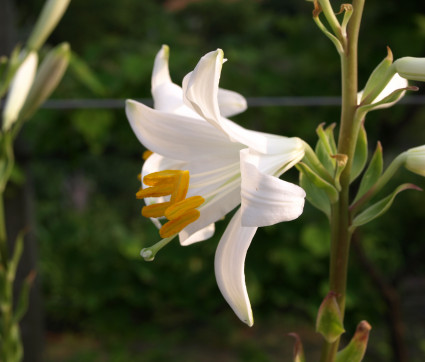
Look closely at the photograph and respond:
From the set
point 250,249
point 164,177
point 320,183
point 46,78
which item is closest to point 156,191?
point 164,177

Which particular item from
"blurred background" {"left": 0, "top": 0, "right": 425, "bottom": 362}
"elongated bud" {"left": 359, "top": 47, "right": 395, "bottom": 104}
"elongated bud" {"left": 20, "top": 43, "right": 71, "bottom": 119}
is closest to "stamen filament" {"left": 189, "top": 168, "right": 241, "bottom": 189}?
"elongated bud" {"left": 359, "top": 47, "right": 395, "bottom": 104}

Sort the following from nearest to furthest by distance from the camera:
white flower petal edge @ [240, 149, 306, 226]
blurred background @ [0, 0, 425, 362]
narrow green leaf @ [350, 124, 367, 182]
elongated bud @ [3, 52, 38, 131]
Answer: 1. white flower petal edge @ [240, 149, 306, 226]
2. narrow green leaf @ [350, 124, 367, 182]
3. elongated bud @ [3, 52, 38, 131]
4. blurred background @ [0, 0, 425, 362]

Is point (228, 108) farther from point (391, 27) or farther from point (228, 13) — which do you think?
point (228, 13)

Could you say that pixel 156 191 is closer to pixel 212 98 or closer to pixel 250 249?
pixel 212 98

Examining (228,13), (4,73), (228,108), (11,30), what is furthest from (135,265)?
(228,13)

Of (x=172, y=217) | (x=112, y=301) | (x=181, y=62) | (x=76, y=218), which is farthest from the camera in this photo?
(x=76, y=218)

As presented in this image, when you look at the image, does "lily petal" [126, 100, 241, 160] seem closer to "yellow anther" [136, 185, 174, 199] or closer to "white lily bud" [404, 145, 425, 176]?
Answer: "yellow anther" [136, 185, 174, 199]
